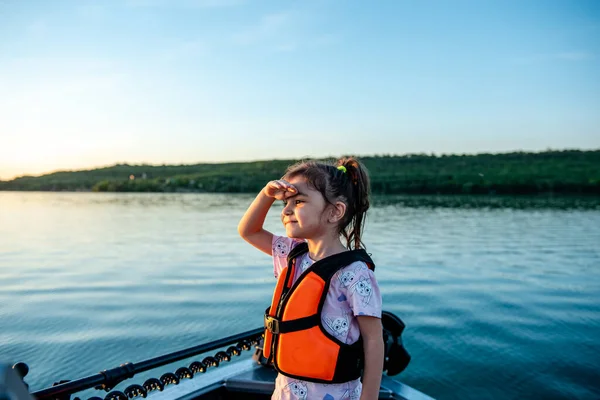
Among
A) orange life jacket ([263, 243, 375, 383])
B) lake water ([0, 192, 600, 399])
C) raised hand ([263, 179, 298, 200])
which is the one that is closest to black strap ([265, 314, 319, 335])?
orange life jacket ([263, 243, 375, 383])

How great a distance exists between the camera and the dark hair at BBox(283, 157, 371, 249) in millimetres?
2203

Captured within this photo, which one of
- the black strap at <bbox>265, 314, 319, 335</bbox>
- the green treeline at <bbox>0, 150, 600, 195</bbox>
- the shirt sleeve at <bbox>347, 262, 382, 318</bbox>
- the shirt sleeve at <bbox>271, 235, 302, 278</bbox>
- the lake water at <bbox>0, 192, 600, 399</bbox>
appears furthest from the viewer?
the green treeline at <bbox>0, 150, 600, 195</bbox>

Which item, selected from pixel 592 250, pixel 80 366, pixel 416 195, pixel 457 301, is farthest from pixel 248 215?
pixel 416 195

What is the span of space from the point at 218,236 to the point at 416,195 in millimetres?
35219

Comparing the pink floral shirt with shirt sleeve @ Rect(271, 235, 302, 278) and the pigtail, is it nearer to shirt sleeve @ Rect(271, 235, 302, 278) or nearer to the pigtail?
the pigtail

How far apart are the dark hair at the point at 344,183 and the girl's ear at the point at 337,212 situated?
0.02m

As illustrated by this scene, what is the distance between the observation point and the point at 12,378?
2.40 feet

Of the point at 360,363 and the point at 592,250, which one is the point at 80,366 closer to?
the point at 360,363

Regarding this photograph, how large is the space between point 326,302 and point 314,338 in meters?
0.16

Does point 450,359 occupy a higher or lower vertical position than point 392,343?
lower

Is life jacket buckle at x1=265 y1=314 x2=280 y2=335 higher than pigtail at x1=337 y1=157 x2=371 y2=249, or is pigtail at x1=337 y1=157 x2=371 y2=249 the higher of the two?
pigtail at x1=337 y1=157 x2=371 y2=249

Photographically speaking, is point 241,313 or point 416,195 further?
point 416,195

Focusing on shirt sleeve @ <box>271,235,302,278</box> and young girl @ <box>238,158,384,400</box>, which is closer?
young girl @ <box>238,158,384,400</box>

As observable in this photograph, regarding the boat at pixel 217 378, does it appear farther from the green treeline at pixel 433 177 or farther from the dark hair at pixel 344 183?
the green treeline at pixel 433 177
